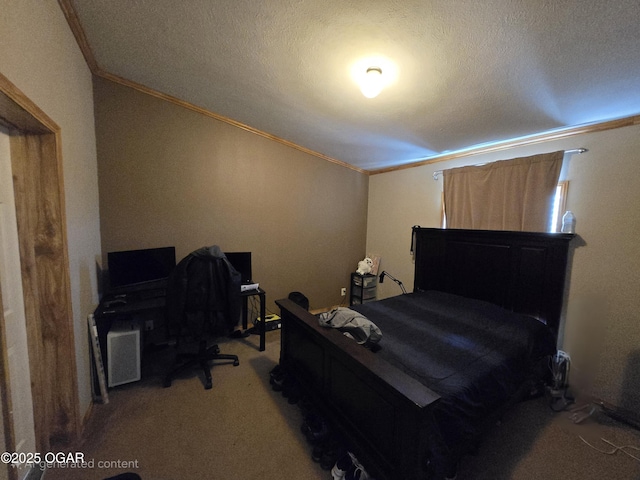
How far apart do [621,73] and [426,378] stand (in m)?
2.10

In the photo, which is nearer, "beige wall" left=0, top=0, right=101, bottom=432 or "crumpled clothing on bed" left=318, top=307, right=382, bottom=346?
"beige wall" left=0, top=0, right=101, bottom=432

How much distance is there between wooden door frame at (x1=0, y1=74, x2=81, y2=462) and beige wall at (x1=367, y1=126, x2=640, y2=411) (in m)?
3.76

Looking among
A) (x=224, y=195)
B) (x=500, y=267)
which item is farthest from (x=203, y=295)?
(x=500, y=267)

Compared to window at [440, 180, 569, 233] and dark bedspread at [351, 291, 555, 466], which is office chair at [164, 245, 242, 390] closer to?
dark bedspread at [351, 291, 555, 466]

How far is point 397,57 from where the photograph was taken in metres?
1.56

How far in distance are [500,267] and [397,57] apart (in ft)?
7.24

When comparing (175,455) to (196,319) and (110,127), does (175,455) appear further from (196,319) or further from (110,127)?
(110,127)

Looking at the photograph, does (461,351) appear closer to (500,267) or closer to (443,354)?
(443,354)

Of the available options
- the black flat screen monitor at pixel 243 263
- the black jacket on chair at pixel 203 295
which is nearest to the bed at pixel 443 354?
the black jacket on chair at pixel 203 295

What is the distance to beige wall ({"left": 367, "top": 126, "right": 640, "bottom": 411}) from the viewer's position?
72.8 inches

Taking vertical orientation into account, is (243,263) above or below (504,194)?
below

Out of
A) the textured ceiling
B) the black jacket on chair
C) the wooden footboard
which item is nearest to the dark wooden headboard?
the textured ceiling

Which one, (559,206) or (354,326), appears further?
(559,206)

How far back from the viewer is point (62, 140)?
4.98 ft
